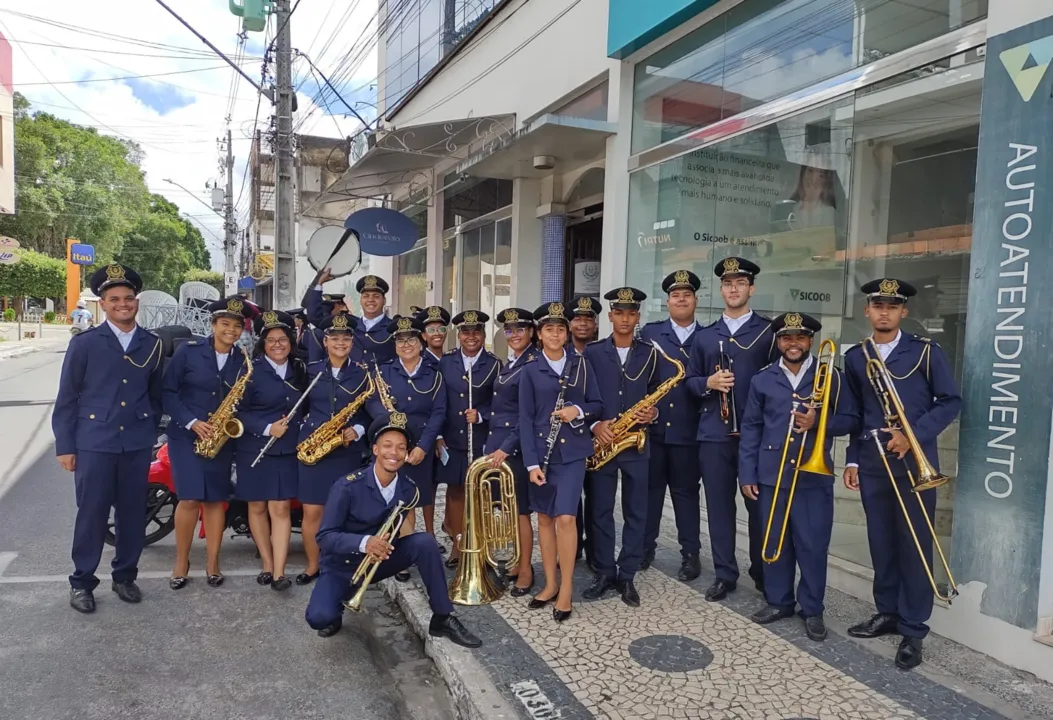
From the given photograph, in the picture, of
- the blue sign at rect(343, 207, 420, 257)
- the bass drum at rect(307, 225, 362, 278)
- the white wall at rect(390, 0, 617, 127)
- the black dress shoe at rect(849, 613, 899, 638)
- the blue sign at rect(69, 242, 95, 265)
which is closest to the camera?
the black dress shoe at rect(849, 613, 899, 638)

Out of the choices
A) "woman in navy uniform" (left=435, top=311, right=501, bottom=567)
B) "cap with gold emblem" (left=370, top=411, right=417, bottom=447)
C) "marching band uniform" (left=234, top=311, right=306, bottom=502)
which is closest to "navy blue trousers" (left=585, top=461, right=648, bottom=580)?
"woman in navy uniform" (left=435, top=311, right=501, bottom=567)

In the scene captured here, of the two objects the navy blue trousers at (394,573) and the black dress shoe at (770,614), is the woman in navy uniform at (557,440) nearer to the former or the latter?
the navy blue trousers at (394,573)

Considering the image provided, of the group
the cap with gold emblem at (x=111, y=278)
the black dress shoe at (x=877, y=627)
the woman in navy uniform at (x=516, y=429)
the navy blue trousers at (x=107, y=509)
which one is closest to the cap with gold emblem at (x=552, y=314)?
the woman in navy uniform at (x=516, y=429)

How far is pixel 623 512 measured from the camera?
15.1 feet

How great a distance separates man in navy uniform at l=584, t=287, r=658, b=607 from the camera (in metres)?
4.61

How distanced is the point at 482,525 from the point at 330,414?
4.48 ft

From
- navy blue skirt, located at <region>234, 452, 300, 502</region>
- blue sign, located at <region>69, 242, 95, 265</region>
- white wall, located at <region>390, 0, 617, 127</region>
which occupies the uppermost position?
white wall, located at <region>390, 0, 617, 127</region>

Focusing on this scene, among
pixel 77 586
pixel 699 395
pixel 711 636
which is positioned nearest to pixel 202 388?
pixel 77 586

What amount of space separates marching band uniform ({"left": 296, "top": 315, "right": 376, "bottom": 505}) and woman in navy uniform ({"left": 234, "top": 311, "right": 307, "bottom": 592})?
0.40 ft

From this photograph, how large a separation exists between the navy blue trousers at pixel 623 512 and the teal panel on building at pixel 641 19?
173 inches

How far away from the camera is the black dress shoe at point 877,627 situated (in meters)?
4.11

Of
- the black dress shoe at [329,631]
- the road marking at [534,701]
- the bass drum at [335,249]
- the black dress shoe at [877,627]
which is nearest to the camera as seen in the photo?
the road marking at [534,701]

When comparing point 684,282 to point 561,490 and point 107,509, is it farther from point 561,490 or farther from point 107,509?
point 107,509

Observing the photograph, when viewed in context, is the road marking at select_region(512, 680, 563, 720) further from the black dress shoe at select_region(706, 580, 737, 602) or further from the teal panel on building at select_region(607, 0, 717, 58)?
the teal panel on building at select_region(607, 0, 717, 58)
